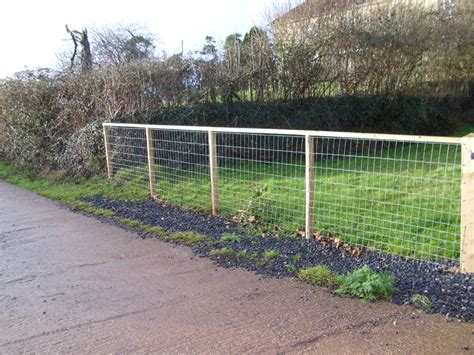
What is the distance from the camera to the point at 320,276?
162 inches

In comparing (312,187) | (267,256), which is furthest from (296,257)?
(312,187)

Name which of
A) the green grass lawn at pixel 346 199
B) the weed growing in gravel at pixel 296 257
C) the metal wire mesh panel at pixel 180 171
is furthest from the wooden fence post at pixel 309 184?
the metal wire mesh panel at pixel 180 171

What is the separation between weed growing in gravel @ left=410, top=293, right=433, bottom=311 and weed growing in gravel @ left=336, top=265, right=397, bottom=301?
0.60 ft

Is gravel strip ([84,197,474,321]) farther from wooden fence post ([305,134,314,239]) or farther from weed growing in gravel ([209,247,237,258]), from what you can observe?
wooden fence post ([305,134,314,239])

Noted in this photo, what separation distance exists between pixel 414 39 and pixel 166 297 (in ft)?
39.2

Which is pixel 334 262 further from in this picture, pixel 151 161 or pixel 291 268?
pixel 151 161

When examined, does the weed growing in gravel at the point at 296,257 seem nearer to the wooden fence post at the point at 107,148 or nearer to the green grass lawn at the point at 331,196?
the green grass lawn at the point at 331,196

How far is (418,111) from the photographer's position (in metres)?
13.6

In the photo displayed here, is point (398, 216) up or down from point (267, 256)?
up

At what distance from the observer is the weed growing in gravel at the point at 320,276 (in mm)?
4031

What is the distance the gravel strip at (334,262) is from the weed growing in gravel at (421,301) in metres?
0.03

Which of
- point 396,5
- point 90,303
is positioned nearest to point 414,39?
point 396,5

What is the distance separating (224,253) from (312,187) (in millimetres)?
1297

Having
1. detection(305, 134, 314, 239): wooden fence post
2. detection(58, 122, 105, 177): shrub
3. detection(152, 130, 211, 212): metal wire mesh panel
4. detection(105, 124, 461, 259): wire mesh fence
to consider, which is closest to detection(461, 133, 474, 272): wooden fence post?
detection(105, 124, 461, 259): wire mesh fence
